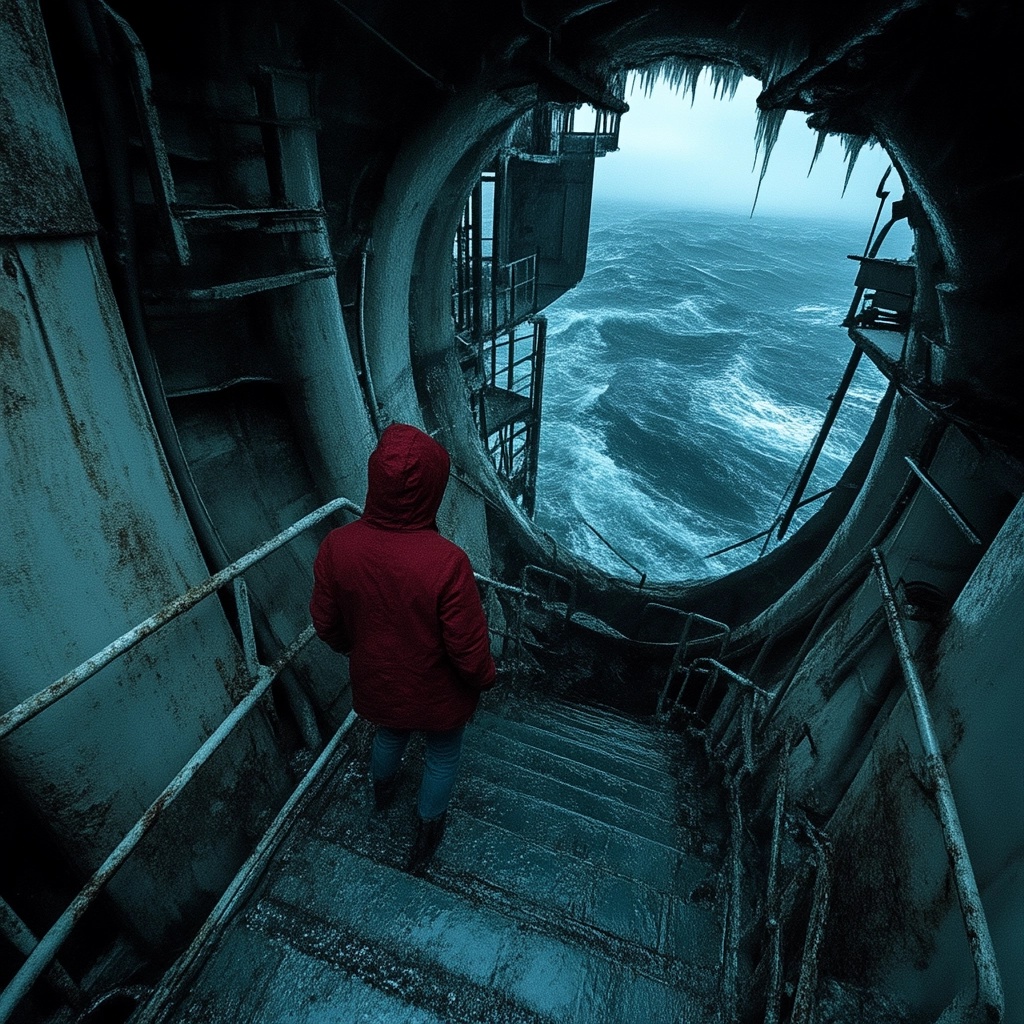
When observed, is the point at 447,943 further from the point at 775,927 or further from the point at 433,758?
the point at 775,927

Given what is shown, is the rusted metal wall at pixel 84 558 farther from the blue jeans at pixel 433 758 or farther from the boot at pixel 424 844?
the boot at pixel 424 844

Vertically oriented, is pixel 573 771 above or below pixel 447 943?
below

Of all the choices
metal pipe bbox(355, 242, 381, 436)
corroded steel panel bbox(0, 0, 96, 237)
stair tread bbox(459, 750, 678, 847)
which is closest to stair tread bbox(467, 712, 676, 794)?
stair tread bbox(459, 750, 678, 847)

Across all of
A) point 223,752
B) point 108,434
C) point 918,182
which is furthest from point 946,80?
point 223,752

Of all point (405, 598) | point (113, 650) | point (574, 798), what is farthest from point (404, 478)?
point (574, 798)

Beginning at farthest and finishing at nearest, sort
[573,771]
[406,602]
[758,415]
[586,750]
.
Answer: [758,415], [586,750], [573,771], [406,602]

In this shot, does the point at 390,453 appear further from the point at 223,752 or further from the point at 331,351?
the point at 331,351

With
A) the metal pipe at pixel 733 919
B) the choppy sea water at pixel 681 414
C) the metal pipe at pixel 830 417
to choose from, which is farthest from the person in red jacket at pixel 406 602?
the choppy sea water at pixel 681 414
